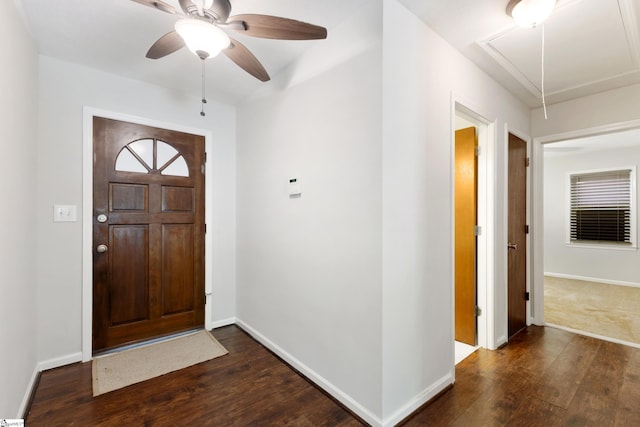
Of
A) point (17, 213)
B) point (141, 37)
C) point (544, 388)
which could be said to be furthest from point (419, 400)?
point (141, 37)

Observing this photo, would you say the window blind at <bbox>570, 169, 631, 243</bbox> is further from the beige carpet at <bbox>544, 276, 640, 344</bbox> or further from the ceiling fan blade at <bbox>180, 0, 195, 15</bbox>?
the ceiling fan blade at <bbox>180, 0, 195, 15</bbox>

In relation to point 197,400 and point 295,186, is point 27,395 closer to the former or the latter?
point 197,400

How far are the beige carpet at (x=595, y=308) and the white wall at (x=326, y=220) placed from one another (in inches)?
112

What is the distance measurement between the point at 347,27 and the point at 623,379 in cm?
318

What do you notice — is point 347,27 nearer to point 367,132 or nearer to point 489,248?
point 367,132

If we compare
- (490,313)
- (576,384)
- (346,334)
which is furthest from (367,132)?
(576,384)

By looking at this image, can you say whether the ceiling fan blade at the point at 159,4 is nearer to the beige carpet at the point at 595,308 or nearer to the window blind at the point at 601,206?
the beige carpet at the point at 595,308

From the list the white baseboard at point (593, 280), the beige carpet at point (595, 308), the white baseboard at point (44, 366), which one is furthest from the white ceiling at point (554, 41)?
the white baseboard at point (593, 280)

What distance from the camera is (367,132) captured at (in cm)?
165

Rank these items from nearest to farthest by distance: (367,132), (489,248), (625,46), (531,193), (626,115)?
(367,132) → (625,46) → (489,248) → (626,115) → (531,193)

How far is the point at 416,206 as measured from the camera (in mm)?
1764

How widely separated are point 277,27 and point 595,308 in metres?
4.86

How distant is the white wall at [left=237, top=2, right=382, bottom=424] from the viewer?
5.36ft

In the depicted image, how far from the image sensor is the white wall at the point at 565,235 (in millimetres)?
4811
